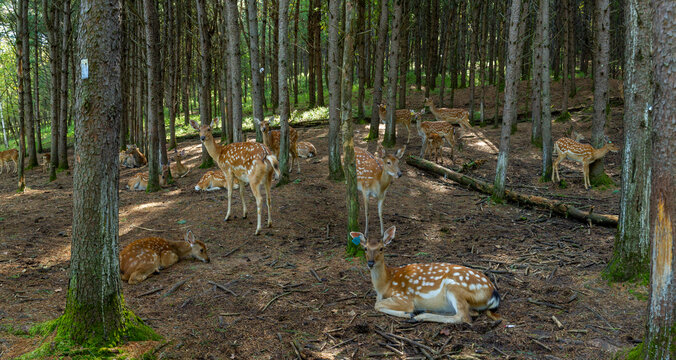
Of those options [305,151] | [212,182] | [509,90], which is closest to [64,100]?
[212,182]

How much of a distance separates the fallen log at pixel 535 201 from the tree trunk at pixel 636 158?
3.14m

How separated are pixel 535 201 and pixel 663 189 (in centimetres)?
713

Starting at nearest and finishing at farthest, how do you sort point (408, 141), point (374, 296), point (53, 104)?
point (374, 296) < point (53, 104) < point (408, 141)

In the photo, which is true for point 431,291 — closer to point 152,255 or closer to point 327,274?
point 327,274

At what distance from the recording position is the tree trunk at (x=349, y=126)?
23.4 ft

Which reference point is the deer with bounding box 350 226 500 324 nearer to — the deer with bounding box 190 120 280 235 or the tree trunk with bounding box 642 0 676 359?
the tree trunk with bounding box 642 0 676 359

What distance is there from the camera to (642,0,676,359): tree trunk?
312 centimetres

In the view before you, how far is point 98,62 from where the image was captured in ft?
12.7

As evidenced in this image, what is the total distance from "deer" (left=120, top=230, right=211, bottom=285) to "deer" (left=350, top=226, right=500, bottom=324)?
9.87 ft

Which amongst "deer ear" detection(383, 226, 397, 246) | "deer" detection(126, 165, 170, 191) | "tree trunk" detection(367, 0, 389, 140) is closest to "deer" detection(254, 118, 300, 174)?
"deer" detection(126, 165, 170, 191)

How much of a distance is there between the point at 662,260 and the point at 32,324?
543 centimetres

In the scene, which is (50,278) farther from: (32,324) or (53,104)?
(53,104)

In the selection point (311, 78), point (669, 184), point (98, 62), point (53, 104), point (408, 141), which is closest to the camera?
point (669, 184)

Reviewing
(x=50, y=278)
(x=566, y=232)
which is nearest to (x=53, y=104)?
(x=50, y=278)
